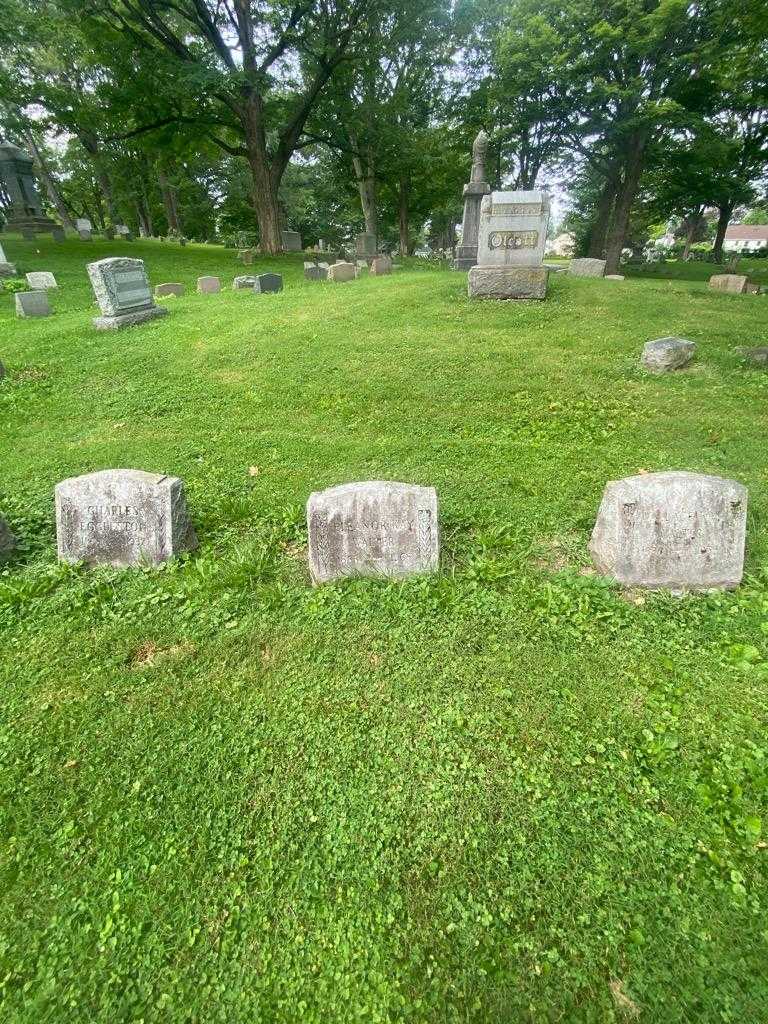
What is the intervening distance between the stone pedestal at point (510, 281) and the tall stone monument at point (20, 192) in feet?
78.0

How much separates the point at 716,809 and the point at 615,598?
138cm

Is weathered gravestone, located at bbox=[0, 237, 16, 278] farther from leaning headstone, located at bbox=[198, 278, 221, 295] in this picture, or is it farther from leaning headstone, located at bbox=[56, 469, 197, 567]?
leaning headstone, located at bbox=[56, 469, 197, 567]

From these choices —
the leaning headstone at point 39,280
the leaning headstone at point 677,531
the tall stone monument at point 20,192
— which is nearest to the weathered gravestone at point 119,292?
the leaning headstone at point 39,280

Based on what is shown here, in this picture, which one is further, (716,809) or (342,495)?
(342,495)

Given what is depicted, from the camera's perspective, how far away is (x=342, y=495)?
3463mm

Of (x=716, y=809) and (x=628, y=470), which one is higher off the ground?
(x=628, y=470)

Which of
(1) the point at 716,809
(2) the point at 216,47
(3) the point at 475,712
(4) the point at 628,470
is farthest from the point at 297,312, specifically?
(2) the point at 216,47

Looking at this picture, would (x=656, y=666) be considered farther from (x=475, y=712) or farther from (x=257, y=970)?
(x=257, y=970)

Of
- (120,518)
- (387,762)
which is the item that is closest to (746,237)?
(120,518)

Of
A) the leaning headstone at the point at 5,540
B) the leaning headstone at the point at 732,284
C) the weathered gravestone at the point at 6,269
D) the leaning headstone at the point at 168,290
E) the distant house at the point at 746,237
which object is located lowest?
the leaning headstone at the point at 5,540

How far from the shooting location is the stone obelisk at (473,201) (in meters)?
15.7

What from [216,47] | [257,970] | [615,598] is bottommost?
[257,970]

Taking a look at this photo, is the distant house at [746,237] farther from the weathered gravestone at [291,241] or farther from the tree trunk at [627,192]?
the weathered gravestone at [291,241]

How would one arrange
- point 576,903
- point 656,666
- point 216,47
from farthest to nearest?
point 216,47, point 656,666, point 576,903
